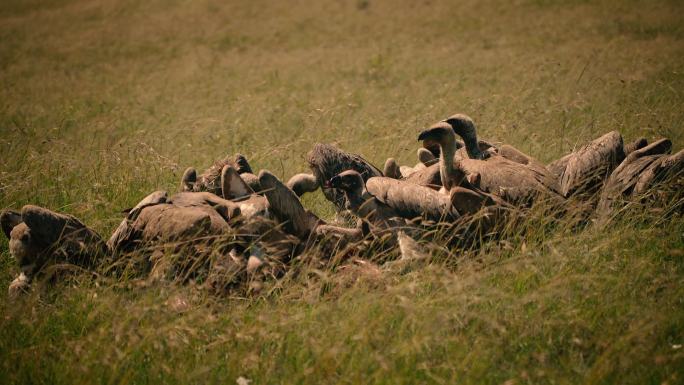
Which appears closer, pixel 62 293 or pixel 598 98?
pixel 62 293

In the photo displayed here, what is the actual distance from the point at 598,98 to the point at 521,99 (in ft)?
4.25

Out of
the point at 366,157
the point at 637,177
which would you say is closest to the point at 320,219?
the point at 637,177

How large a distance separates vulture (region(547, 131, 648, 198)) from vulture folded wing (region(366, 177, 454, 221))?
3.81 ft

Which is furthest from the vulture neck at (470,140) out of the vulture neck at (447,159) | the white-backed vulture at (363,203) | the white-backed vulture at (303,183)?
the white-backed vulture at (303,183)

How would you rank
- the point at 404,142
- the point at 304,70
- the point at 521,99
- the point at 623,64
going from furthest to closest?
the point at 304,70
the point at 623,64
the point at 521,99
the point at 404,142

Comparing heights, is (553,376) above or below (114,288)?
below

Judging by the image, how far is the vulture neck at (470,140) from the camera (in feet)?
20.3

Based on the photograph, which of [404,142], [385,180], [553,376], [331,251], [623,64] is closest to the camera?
[553,376]

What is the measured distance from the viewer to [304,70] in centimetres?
1672

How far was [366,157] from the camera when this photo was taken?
324 inches

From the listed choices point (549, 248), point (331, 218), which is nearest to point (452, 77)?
point (331, 218)

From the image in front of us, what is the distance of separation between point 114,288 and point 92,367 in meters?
1.04

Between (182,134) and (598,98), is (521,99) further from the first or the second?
(182,134)

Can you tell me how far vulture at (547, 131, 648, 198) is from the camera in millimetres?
5711
